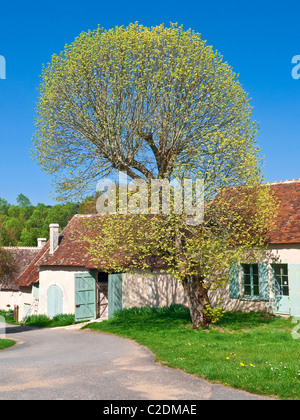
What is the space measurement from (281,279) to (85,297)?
11.0m

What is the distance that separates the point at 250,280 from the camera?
18.1 meters

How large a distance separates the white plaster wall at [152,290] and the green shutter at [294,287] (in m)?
5.65

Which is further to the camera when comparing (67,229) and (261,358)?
(67,229)

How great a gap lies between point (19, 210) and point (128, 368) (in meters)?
78.7

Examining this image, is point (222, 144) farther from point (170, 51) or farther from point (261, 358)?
point (261, 358)

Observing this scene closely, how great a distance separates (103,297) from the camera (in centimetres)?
2367

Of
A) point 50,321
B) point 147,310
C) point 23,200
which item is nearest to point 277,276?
point 147,310

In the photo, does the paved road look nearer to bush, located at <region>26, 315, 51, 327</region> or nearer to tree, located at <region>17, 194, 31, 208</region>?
bush, located at <region>26, 315, 51, 327</region>

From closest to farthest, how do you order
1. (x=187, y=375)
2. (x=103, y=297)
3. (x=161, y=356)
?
(x=187, y=375)
(x=161, y=356)
(x=103, y=297)

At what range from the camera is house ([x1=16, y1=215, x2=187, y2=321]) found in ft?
67.8

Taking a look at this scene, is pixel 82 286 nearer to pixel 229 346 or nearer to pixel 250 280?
pixel 250 280

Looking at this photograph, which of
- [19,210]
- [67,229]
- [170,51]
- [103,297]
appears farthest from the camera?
[19,210]

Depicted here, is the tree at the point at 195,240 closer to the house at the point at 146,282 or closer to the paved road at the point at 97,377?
the house at the point at 146,282

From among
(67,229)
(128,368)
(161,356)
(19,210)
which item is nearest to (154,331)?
(161,356)
